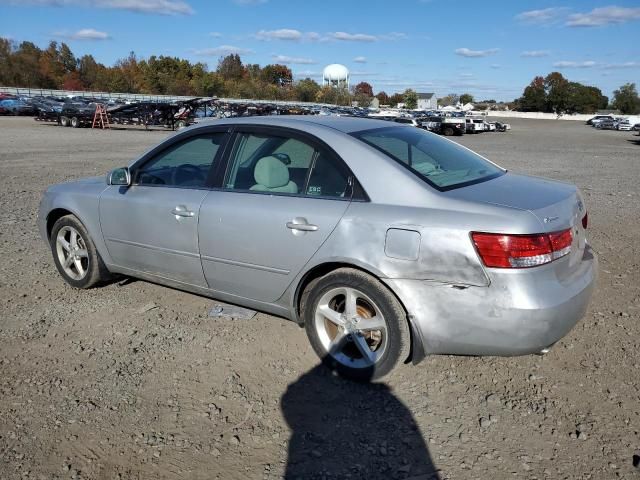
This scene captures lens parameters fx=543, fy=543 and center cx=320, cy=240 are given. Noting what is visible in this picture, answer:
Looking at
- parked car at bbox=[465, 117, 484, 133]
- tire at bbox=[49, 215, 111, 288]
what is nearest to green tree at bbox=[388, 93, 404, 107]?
parked car at bbox=[465, 117, 484, 133]

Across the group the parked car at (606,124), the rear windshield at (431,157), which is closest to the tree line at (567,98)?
the parked car at (606,124)

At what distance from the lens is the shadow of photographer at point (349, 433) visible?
2.68m

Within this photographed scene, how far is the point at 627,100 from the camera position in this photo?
4547 inches

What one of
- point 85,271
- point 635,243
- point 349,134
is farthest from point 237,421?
point 635,243

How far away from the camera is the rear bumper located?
2926 mm

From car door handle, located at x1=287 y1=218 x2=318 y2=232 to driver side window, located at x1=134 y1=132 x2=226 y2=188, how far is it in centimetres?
97

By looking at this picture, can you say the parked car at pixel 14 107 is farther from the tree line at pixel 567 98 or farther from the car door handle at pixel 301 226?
the tree line at pixel 567 98

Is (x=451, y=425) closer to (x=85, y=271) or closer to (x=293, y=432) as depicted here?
(x=293, y=432)

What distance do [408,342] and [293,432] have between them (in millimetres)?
853

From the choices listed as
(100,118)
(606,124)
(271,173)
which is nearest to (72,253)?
(271,173)

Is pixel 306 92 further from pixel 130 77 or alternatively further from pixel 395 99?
pixel 395 99

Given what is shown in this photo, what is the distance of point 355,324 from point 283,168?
1264mm

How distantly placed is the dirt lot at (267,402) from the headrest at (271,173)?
1.17 metres

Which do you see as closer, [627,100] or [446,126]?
[446,126]
